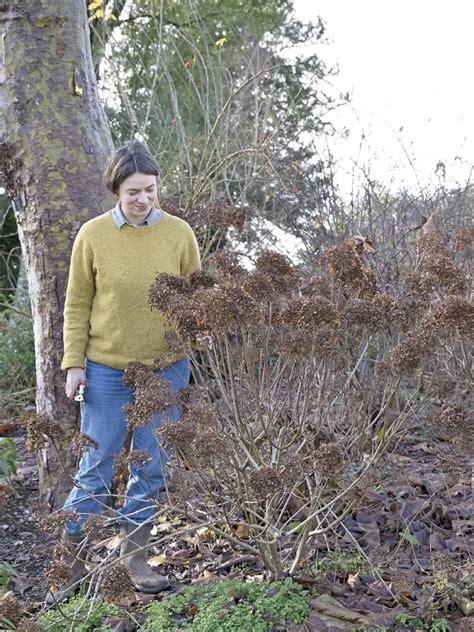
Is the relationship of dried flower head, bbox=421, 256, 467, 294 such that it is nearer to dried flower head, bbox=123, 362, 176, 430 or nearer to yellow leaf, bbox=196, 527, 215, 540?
dried flower head, bbox=123, 362, 176, 430

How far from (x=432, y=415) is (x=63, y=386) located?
215cm

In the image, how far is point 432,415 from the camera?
9.69 feet

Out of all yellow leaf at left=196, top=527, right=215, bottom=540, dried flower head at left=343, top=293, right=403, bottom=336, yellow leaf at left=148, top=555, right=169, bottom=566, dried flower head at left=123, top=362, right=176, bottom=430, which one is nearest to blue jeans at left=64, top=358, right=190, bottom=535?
yellow leaf at left=148, top=555, right=169, bottom=566

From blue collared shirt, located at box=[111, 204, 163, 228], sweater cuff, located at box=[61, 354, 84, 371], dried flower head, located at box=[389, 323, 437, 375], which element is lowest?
sweater cuff, located at box=[61, 354, 84, 371]

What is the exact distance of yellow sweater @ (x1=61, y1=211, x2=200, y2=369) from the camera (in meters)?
3.48

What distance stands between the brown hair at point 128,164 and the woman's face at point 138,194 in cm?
2

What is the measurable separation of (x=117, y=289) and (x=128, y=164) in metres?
0.55

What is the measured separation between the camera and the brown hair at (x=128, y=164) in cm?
335

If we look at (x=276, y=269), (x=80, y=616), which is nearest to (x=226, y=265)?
(x=276, y=269)

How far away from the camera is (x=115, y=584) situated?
2.68 metres

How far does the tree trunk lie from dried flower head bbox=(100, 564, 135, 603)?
5.24ft

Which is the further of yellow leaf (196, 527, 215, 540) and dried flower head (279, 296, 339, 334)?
yellow leaf (196, 527, 215, 540)

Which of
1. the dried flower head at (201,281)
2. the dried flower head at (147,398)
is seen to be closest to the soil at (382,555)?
the dried flower head at (147,398)

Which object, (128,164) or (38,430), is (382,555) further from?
(128,164)
